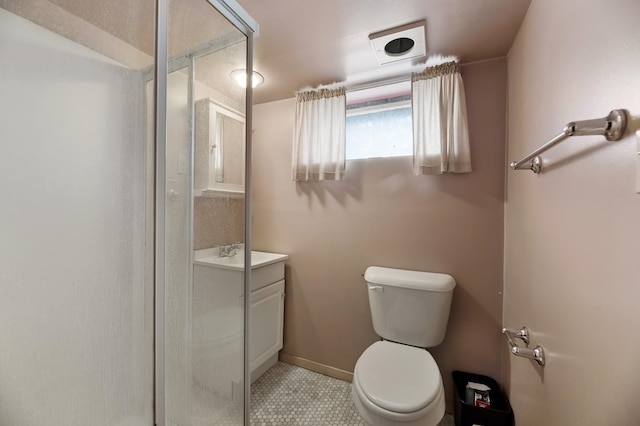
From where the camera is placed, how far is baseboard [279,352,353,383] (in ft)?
5.83

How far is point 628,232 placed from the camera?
0.55m

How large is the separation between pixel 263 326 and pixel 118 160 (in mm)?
1351

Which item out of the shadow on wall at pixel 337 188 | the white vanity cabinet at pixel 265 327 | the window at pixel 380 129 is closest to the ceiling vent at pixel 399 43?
the window at pixel 380 129

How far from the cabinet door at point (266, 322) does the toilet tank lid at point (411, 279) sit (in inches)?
27.6

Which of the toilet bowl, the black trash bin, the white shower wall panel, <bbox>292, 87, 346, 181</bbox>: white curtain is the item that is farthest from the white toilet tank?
the white shower wall panel

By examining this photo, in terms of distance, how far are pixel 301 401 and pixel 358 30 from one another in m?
2.08

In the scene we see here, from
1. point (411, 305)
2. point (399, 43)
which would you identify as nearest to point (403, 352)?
point (411, 305)

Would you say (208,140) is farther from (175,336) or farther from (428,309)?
(428,309)

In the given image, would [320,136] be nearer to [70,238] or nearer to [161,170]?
[161,170]

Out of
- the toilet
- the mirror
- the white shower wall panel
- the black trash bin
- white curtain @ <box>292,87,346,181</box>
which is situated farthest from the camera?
white curtain @ <box>292,87,346,181</box>

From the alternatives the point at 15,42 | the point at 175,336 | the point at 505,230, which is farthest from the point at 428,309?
the point at 15,42

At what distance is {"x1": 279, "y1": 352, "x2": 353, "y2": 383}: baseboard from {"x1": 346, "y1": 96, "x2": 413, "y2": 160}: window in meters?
1.50

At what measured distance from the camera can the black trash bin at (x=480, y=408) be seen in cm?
120

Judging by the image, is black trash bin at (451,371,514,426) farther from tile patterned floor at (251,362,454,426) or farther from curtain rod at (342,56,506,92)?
curtain rod at (342,56,506,92)
